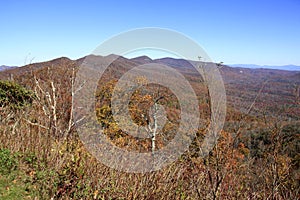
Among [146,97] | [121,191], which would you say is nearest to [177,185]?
[121,191]

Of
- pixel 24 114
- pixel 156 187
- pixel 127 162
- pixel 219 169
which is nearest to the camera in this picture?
pixel 219 169

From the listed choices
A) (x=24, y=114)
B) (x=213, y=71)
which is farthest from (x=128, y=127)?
(x=213, y=71)

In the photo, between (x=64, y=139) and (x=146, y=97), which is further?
(x=146, y=97)

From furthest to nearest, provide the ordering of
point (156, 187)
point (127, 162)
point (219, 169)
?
point (127, 162)
point (156, 187)
point (219, 169)

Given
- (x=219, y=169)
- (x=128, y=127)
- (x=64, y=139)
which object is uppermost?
(x=219, y=169)

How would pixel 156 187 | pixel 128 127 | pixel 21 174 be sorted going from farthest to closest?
pixel 128 127
pixel 21 174
pixel 156 187

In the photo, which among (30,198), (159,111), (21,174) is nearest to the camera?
(30,198)

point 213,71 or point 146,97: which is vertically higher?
point 213,71

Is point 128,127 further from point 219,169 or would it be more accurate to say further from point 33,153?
point 219,169

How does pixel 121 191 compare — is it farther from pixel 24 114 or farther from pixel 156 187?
pixel 24 114
